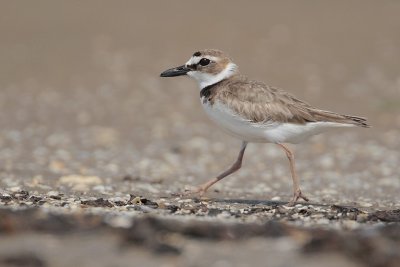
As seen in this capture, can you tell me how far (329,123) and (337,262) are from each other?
365cm

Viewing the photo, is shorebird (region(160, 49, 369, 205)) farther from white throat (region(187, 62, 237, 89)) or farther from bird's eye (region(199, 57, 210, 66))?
bird's eye (region(199, 57, 210, 66))

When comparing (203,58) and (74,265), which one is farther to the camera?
(203,58)

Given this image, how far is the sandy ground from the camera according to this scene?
6.01m

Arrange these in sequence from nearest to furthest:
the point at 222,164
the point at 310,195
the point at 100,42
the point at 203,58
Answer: the point at 203,58 < the point at 310,195 < the point at 222,164 < the point at 100,42

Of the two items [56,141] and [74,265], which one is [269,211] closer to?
[74,265]

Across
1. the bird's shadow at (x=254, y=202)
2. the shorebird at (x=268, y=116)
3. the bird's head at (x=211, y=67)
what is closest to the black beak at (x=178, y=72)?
the bird's head at (x=211, y=67)

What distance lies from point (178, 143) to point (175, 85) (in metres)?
3.80

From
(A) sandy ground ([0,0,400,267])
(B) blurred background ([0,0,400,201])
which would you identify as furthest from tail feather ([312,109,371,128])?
(B) blurred background ([0,0,400,201])

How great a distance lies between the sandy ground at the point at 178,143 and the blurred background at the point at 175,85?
51 millimetres

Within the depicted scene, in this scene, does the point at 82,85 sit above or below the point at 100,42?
below

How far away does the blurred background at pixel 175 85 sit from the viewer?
12.5m

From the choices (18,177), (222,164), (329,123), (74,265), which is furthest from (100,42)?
(74,265)

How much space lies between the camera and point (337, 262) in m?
5.64

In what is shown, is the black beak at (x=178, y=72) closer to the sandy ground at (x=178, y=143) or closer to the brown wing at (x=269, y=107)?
the brown wing at (x=269, y=107)
